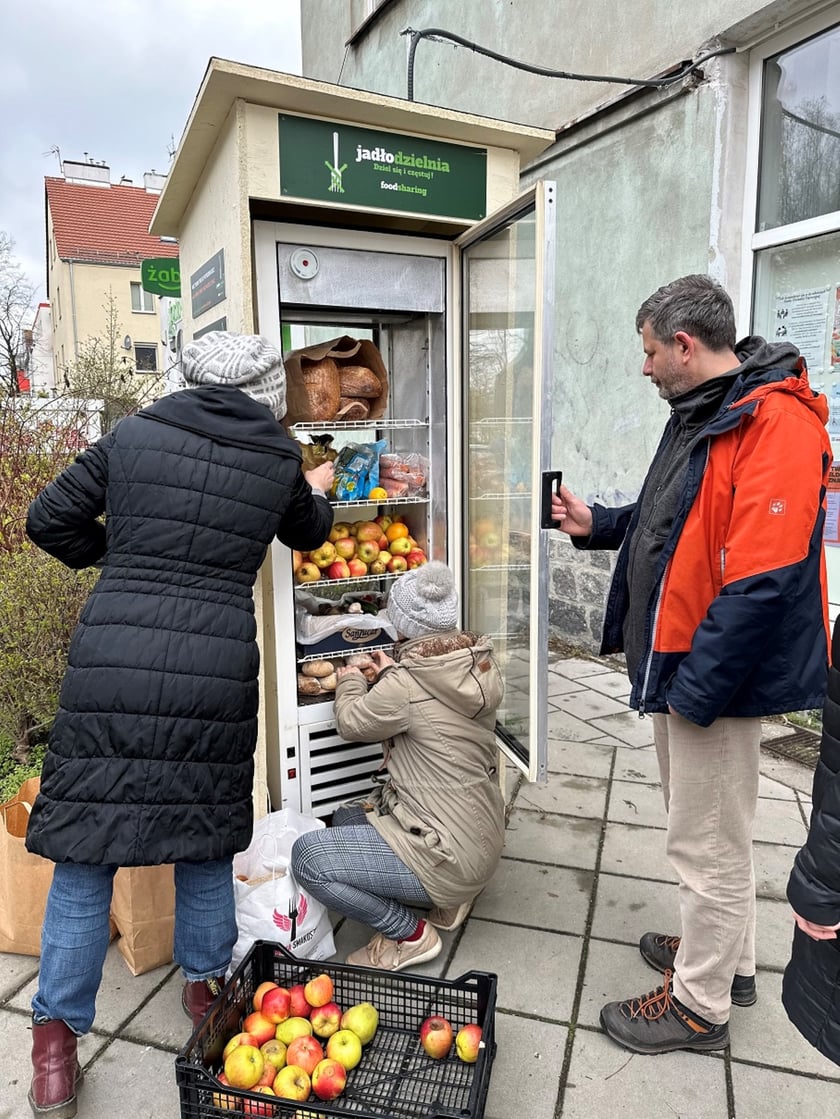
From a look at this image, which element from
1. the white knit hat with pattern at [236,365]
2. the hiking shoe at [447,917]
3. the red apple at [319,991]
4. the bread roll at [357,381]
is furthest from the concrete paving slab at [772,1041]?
the bread roll at [357,381]

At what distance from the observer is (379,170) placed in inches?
110

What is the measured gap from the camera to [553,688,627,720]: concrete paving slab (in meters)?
4.71

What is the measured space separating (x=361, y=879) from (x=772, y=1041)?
1.22 metres

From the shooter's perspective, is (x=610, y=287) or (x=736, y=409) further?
(x=610, y=287)

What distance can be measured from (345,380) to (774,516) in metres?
1.90

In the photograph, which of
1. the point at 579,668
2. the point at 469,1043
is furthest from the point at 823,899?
the point at 579,668

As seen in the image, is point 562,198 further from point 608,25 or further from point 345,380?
point 345,380

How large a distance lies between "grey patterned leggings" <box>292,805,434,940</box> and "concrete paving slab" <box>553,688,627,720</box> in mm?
2460

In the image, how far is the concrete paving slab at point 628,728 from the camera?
433 centimetres

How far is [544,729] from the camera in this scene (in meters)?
2.63

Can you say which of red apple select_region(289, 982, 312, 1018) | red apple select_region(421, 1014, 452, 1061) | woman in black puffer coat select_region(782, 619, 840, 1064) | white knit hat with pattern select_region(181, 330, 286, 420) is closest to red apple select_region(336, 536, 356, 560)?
white knit hat with pattern select_region(181, 330, 286, 420)

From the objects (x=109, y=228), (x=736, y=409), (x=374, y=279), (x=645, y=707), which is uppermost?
(x=109, y=228)

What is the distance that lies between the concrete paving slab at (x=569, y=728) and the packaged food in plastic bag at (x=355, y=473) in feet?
6.27

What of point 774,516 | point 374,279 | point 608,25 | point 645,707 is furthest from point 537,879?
point 608,25
